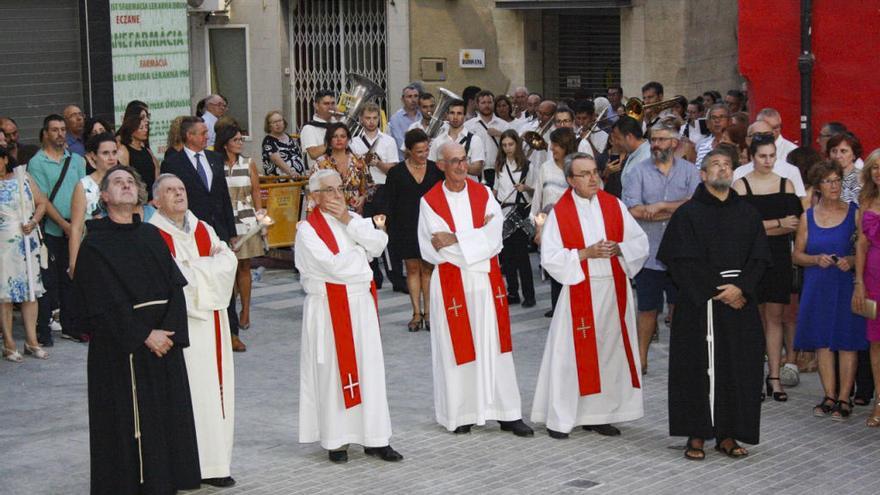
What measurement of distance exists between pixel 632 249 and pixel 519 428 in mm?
1350

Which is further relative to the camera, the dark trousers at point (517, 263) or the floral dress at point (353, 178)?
the dark trousers at point (517, 263)

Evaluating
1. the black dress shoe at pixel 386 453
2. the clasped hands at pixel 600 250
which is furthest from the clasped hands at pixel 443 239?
the black dress shoe at pixel 386 453

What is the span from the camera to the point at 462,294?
32.4 ft

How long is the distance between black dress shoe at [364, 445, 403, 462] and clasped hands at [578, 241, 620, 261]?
1721 mm

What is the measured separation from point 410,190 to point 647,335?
117 inches

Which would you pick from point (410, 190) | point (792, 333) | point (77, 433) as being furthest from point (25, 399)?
point (792, 333)

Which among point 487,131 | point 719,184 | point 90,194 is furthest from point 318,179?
point 487,131

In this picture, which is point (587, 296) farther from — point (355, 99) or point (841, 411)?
point (355, 99)

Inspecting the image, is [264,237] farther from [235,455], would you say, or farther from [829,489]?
[829,489]

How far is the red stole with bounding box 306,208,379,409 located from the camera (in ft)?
29.8

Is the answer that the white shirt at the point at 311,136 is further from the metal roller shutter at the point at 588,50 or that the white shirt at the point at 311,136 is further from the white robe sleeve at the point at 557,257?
the metal roller shutter at the point at 588,50

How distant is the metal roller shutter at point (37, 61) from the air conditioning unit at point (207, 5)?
4.78 m

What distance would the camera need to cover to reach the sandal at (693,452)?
9.09 m

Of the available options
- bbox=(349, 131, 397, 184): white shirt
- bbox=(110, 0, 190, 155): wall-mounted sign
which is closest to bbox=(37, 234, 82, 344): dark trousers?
bbox=(349, 131, 397, 184): white shirt
